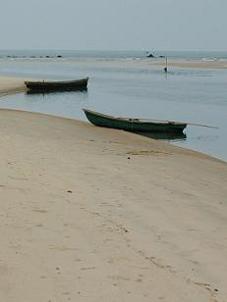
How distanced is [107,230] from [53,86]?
4337 cm

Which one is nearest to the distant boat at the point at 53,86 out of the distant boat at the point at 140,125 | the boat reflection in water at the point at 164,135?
the distant boat at the point at 140,125

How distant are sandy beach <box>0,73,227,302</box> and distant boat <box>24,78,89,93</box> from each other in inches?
1405

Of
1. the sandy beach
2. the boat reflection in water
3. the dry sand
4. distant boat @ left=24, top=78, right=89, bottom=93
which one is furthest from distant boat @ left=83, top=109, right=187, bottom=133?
distant boat @ left=24, top=78, right=89, bottom=93

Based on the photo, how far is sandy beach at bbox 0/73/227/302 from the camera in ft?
17.0

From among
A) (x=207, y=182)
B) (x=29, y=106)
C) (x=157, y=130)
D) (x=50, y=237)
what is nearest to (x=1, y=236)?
(x=50, y=237)

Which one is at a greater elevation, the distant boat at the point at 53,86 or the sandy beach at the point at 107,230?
the sandy beach at the point at 107,230

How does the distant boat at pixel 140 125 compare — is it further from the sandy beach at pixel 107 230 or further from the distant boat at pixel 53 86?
the distant boat at pixel 53 86

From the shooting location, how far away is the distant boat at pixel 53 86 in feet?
157

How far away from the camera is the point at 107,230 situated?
6.82 m

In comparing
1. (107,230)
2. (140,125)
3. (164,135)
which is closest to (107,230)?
(107,230)

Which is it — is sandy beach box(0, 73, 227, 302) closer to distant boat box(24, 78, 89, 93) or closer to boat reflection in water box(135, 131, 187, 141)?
boat reflection in water box(135, 131, 187, 141)

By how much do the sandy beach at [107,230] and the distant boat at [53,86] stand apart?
35697 millimetres

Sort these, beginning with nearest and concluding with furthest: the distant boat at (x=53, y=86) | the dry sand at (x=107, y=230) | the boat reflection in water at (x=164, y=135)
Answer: the dry sand at (x=107, y=230), the boat reflection in water at (x=164, y=135), the distant boat at (x=53, y=86)

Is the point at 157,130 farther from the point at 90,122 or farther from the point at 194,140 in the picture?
the point at 90,122
